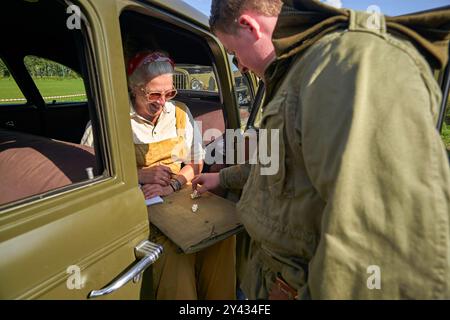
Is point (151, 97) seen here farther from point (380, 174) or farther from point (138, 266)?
point (380, 174)

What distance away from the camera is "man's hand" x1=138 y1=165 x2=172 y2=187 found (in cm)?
193

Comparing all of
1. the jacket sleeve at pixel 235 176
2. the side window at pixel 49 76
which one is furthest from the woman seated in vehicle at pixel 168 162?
the side window at pixel 49 76

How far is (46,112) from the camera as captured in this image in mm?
3299

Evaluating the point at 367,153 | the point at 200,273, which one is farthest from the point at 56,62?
the point at 367,153

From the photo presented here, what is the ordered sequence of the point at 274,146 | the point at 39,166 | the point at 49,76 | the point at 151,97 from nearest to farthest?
1. the point at 274,146
2. the point at 39,166
3. the point at 151,97
4. the point at 49,76

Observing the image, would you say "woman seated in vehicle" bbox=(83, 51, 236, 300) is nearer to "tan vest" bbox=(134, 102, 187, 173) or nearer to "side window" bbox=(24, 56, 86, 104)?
"tan vest" bbox=(134, 102, 187, 173)

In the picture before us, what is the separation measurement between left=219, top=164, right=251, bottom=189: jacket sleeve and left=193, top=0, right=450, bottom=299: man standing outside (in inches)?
29.4

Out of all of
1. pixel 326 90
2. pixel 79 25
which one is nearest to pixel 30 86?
pixel 79 25

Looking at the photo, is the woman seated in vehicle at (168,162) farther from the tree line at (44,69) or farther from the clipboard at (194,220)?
the tree line at (44,69)

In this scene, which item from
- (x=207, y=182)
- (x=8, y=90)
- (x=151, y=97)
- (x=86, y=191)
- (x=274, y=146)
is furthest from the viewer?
(x=8, y=90)

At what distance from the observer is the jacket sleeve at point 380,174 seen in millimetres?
687

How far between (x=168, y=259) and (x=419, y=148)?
135cm

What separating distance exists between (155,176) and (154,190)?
4.2 inches
